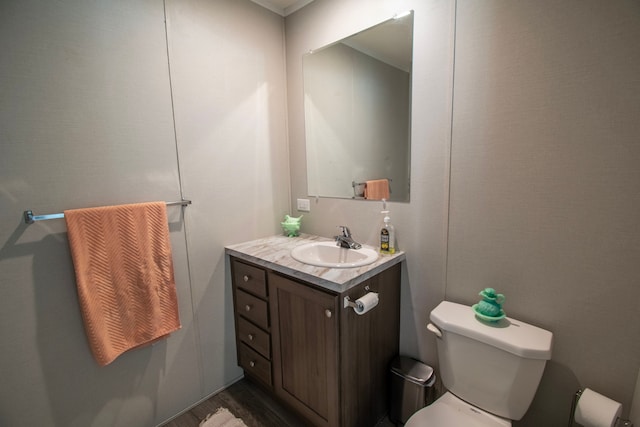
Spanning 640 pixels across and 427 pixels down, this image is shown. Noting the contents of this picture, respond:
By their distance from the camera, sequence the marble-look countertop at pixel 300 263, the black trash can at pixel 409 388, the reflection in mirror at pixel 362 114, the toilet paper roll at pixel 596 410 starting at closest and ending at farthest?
the toilet paper roll at pixel 596 410, the marble-look countertop at pixel 300 263, the black trash can at pixel 409 388, the reflection in mirror at pixel 362 114

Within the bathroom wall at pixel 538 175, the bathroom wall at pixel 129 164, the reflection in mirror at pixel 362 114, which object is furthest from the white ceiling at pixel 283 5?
the bathroom wall at pixel 538 175

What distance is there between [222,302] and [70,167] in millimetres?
1046

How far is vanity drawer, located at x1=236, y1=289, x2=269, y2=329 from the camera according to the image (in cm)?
157

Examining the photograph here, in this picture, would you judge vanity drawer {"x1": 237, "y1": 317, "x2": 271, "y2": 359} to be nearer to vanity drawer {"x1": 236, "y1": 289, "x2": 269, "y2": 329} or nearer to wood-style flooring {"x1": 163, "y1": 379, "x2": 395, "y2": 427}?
vanity drawer {"x1": 236, "y1": 289, "x2": 269, "y2": 329}

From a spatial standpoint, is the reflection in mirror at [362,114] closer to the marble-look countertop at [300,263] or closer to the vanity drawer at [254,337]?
the marble-look countertop at [300,263]

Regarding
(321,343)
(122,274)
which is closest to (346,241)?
(321,343)

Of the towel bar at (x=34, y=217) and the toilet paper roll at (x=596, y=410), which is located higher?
the towel bar at (x=34, y=217)

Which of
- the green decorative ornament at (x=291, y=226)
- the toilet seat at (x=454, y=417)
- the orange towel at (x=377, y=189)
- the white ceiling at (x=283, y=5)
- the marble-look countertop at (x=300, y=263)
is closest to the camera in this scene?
the toilet seat at (x=454, y=417)

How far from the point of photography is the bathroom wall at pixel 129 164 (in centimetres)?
113

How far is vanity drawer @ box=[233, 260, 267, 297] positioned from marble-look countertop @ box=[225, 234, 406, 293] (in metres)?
0.05

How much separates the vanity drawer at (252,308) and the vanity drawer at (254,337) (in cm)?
4

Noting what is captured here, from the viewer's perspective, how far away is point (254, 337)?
66.6 inches

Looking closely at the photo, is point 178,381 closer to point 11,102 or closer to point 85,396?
point 85,396

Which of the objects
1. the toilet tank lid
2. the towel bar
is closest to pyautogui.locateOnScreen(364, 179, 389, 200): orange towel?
the toilet tank lid
